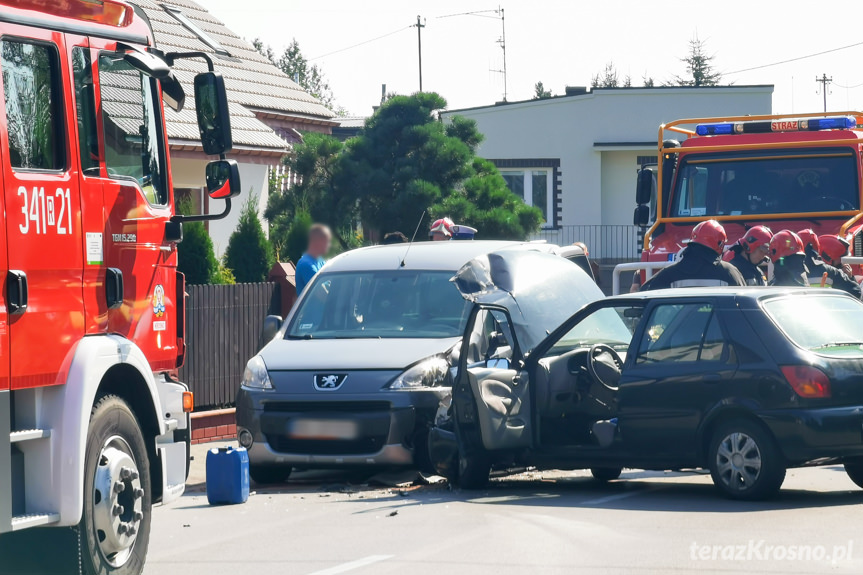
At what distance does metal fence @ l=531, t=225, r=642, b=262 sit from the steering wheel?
2665cm

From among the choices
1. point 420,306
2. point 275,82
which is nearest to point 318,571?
point 420,306

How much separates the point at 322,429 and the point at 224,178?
9.93 feet

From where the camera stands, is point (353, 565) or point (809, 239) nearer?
point (353, 565)

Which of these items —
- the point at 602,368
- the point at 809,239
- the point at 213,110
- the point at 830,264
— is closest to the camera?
the point at 213,110

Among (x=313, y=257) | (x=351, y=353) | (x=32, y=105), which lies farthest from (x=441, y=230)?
(x=32, y=105)

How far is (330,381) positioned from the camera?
10.6 metres

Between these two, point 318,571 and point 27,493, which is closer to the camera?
point 27,493

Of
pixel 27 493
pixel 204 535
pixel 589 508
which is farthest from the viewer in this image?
pixel 589 508

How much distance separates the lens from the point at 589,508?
9.22 meters

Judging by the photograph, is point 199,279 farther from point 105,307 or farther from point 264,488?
point 105,307

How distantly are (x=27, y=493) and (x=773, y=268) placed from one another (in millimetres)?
8842

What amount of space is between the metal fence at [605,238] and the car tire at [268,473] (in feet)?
86.7

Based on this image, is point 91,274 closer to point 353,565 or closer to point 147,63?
point 147,63

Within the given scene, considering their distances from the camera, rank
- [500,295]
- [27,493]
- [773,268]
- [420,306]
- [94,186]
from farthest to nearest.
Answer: [773,268] → [420,306] → [500,295] → [94,186] → [27,493]
